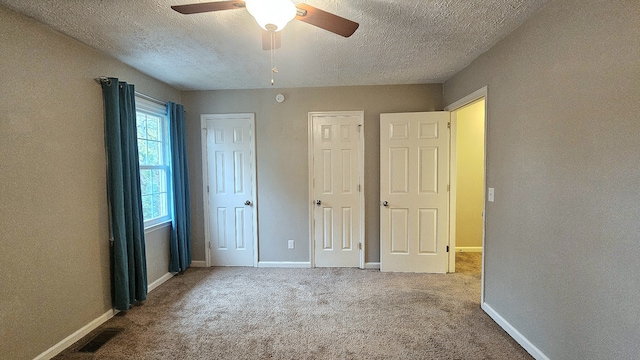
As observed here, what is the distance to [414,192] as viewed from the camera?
10.5ft

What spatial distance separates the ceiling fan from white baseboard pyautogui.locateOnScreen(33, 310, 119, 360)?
245cm

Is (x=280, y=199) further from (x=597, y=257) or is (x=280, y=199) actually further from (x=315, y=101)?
(x=597, y=257)

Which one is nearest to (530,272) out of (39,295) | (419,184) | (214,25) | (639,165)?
(639,165)

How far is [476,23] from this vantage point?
182 cm

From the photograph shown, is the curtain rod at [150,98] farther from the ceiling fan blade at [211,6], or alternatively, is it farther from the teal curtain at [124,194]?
the ceiling fan blade at [211,6]

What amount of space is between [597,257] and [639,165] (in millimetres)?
509

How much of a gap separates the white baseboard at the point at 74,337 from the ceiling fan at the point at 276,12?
245cm

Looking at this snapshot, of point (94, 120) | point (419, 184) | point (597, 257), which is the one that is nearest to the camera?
point (597, 257)

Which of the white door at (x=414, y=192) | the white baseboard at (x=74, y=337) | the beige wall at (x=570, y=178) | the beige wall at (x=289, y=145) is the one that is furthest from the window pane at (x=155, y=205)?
the beige wall at (x=570, y=178)

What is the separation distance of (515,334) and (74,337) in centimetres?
342

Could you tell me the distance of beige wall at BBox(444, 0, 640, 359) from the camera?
1229mm

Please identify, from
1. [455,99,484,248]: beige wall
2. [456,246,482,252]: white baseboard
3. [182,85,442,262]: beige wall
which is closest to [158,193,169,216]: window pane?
[182,85,442,262]: beige wall

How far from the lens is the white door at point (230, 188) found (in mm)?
3432

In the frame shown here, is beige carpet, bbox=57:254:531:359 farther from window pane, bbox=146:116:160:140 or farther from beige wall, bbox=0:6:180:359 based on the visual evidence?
window pane, bbox=146:116:160:140
